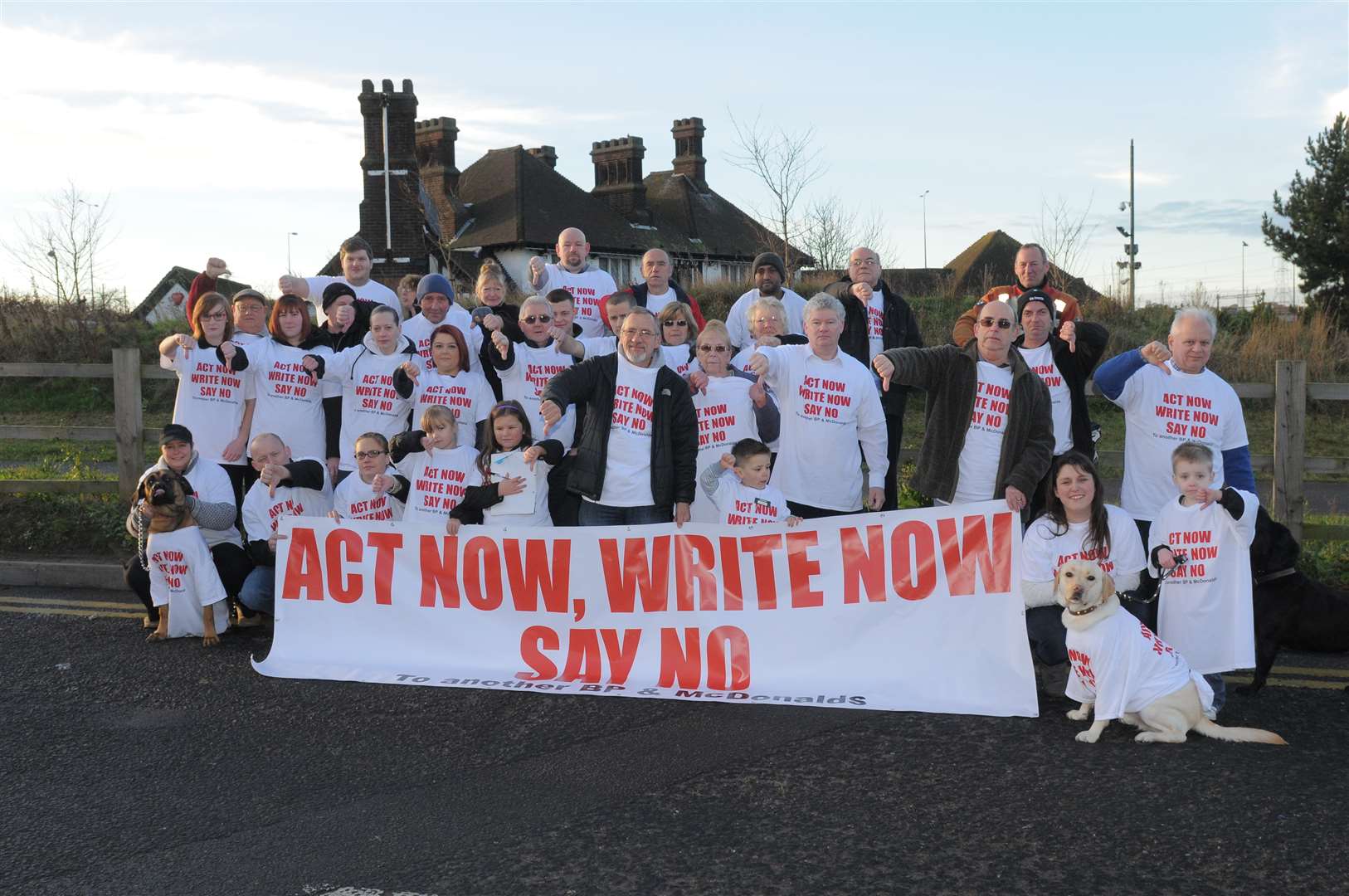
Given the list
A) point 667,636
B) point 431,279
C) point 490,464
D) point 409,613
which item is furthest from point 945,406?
Answer: point 431,279

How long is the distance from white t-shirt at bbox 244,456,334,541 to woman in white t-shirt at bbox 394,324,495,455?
0.77m

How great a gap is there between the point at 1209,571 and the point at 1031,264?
8.31ft

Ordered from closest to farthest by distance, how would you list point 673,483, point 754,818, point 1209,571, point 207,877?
point 207,877 → point 754,818 → point 1209,571 → point 673,483

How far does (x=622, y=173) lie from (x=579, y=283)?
128 feet

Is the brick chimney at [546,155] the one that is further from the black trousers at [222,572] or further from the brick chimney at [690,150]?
the black trousers at [222,572]

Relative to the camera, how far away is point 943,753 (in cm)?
500

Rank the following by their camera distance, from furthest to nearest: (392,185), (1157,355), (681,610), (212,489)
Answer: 1. (392,185)
2. (212,489)
3. (1157,355)
4. (681,610)

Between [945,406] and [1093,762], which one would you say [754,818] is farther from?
[945,406]

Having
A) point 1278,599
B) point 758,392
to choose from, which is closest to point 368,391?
point 758,392

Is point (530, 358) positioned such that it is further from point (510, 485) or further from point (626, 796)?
point (626, 796)

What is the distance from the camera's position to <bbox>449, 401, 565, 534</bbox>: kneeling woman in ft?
21.9

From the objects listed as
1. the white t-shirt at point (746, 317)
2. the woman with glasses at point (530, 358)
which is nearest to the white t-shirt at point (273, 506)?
the woman with glasses at point (530, 358)

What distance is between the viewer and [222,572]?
23.8 feet

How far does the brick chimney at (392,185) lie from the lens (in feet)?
109
